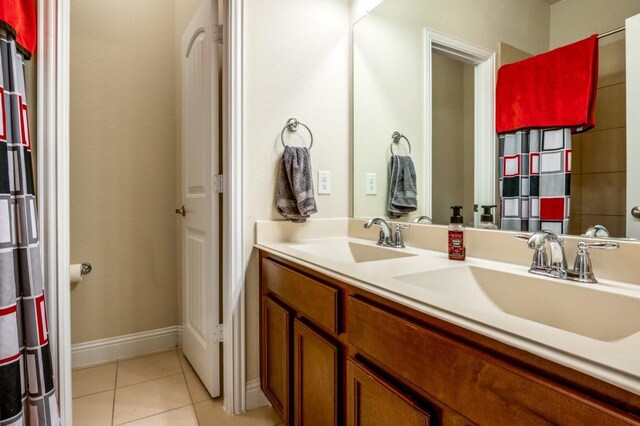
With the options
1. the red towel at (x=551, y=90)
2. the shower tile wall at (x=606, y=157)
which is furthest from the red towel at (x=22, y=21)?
the shower tile wall at (x=606, y=157)

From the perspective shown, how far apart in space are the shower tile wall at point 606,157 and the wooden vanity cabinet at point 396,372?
0.62 meters

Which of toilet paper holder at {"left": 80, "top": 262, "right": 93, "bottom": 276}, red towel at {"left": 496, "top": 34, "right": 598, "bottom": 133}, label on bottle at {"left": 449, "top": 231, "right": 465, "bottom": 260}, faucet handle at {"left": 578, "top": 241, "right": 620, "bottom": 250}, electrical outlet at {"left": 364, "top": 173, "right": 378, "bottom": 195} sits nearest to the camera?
faucet handle at {"left": 578, "top": 241, "right": 620, "bottom": 250}

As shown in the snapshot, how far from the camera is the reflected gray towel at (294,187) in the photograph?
157 cm

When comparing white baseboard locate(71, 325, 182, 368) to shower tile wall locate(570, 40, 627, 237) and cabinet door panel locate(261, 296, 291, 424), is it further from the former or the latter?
shower tile wall locate(570, 40, 627, 237)

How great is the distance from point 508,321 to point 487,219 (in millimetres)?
696

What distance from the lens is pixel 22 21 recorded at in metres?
1.10

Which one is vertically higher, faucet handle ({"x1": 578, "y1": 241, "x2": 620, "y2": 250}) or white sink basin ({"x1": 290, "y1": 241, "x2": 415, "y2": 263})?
faucet handle ({"x1": 578, "y1": 241, "x2": 620, "y2": 250})

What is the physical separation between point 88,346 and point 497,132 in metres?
2.46

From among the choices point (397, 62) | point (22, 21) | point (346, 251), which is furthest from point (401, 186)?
point (22, 21)

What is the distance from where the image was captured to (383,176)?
1708mm

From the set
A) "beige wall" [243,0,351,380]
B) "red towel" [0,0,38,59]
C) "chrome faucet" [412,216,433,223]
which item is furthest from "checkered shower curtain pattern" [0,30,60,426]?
"chrome faucet" [412,216,433,223]

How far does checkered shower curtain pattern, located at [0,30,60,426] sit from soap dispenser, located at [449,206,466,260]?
142 centimetres

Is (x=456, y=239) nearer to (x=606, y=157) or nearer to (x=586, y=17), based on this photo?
(x=606, y=157)

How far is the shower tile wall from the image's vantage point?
87 centimetres
